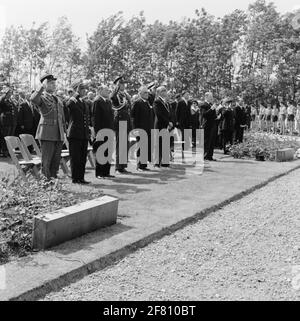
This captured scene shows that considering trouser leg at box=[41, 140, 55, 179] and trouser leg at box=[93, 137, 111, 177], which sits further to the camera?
trouser leg at box=[93, 137, 111, 177]

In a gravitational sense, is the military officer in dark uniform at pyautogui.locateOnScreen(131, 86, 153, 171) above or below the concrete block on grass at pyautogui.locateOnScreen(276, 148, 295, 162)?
above

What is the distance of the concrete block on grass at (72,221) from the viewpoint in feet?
16.7

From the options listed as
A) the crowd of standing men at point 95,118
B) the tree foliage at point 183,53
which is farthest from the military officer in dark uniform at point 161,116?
the tree foliage at point 183,53

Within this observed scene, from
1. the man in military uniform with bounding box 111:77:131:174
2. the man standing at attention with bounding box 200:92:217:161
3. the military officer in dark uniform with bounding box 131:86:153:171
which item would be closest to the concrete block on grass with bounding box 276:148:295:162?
the man standing at attention with bounding box 200:92:217:161

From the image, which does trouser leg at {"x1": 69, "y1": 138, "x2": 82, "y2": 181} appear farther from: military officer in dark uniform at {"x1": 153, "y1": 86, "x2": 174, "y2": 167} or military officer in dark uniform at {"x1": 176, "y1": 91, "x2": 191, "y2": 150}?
military officer in dark uniform at {"x1": 176, "y1": 91, "x2": 191, "y2": 150}

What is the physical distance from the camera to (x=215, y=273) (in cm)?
482

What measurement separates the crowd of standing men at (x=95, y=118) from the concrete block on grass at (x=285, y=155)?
202 centimetres

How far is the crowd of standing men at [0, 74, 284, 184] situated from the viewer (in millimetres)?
8109

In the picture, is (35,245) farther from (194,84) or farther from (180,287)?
(194,84)

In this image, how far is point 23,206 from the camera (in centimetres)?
547

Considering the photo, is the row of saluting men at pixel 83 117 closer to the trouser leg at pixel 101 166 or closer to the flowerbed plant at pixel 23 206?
the trouser leg at pixel 101 166

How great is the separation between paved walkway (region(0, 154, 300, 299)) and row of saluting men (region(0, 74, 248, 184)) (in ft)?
2.54

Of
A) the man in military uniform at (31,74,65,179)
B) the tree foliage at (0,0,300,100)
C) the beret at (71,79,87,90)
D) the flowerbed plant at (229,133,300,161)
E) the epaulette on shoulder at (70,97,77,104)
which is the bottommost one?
the flowerbed plant at (229,133,300,161)

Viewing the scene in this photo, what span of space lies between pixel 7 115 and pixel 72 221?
7.79 meters
